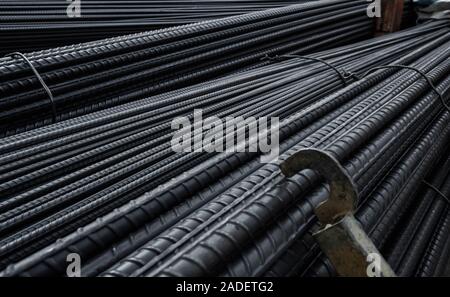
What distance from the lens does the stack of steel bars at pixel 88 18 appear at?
2.42 m

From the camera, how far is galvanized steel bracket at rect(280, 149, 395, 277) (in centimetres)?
85

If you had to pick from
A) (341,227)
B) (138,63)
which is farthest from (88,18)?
(341,227)

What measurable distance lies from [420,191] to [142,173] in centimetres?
120

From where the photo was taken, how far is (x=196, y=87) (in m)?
2.05

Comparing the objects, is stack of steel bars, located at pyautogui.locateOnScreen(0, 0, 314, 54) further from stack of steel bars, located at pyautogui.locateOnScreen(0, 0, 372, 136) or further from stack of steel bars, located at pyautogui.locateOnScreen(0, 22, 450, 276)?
stack of steel bars, located at pyautogui.locateOnScreen(0, 22, 450, 276)

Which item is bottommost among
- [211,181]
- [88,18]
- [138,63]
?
[211,181]

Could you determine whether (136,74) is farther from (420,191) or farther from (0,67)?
(420,191)

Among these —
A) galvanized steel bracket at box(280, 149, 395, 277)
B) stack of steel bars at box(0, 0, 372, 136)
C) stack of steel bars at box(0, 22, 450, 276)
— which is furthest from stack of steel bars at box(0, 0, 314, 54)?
galvanized steel bracket at box(280, 149, 395, 277)

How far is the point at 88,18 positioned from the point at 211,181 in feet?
6.66

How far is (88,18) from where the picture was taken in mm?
2734

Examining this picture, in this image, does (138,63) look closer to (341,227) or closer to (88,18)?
(88,18)

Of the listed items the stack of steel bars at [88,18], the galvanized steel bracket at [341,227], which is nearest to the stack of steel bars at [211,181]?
the galvanized steel bracket at [341,227]

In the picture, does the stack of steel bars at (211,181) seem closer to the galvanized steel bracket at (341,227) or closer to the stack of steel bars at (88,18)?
the galvanized steel bracket at (341,227)
